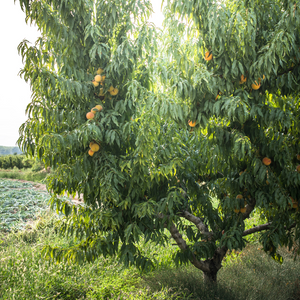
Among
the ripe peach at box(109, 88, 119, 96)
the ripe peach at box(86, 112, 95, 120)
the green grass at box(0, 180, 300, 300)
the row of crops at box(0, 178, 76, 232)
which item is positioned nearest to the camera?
the ripe peach at box(86, 112, 95, 120)

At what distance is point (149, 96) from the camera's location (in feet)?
5.95

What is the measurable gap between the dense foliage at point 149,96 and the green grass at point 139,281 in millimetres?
1039

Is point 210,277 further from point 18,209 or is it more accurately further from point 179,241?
point 18,209

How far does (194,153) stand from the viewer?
2.66 m

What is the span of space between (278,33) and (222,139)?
853 mm

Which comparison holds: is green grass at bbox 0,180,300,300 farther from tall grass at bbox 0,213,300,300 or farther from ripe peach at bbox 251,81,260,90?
ripe peach at bbox 251,81,260,90

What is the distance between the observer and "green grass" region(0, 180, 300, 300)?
310cm

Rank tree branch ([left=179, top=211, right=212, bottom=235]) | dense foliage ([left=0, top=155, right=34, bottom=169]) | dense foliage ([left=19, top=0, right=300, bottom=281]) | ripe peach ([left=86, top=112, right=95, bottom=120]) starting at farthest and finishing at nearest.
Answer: dense foliage ([left=0, top=155, right=34, bottom=169]) < tree branch ([left=179, top=211, right=212, bottom=235]) < ripe peach ([left=86, top=112, right=95, bottom=120]) < dense foliage ([left=19, top=0, right=300, bottom=281])

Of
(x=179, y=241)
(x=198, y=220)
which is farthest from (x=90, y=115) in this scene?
(x=198, y=220)

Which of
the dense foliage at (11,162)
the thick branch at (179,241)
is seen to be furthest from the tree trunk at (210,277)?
the dense foliage at (11,162)

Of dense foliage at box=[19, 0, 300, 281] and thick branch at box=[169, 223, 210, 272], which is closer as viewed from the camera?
dense foliage at box=[19, 0, 300, 281]

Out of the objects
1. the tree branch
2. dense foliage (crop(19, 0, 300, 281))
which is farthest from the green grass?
dense foliage (crop(19, 0, 300, 281))

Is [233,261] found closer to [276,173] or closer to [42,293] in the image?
[276,173]

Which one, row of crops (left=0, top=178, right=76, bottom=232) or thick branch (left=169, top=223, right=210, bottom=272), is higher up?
thick branch (left=169, top=223, right=210, bottom=272)
